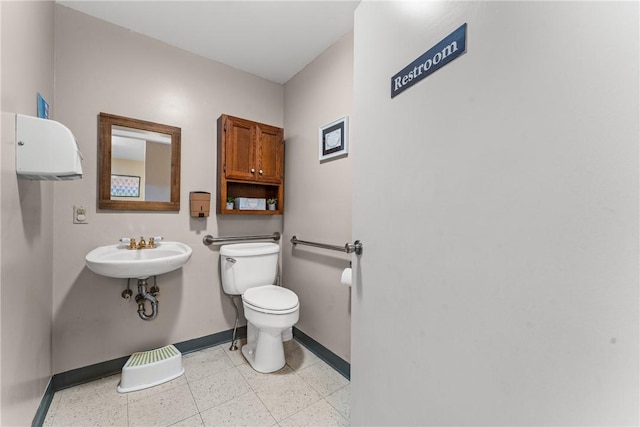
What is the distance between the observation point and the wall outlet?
1586 mm

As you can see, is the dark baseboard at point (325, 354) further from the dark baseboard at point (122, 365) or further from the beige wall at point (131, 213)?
the beige wall at point (131, 213)

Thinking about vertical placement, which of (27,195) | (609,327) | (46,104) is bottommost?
(609,327)

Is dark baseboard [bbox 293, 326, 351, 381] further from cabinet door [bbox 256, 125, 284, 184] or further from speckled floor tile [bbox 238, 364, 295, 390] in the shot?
cabinet door [bbox 256, 125, 284, 184]

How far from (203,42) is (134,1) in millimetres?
429

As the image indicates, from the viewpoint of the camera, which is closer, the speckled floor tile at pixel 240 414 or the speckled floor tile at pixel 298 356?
the speckled floor tile at pixel 240 414

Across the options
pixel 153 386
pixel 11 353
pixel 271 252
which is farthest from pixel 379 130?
pixel 153 386

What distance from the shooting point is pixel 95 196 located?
1.64m

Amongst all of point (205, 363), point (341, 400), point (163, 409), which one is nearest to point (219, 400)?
point (163, 409)

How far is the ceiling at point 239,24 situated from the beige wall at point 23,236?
421 millimetres

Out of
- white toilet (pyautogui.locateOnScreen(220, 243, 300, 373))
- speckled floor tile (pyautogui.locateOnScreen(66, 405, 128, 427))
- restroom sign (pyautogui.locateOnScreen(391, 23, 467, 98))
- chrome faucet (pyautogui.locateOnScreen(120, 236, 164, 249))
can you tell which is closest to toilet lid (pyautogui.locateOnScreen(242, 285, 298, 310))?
white toilet (pyautogui.locateOnScreen(220, 243, 300, 373))

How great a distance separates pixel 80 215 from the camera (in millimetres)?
1596

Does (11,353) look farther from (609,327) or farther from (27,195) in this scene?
(609,327)

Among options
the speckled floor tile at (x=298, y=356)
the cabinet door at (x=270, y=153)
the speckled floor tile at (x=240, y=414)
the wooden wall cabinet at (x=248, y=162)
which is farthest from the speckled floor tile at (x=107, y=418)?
the cabinet door at (x=270, y=153)

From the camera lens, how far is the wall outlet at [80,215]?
1.59m
